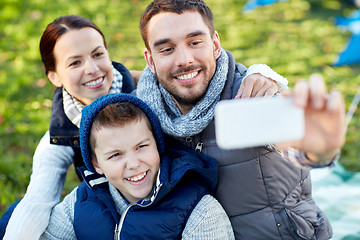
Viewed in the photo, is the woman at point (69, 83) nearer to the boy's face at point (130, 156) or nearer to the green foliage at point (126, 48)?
the boy's face at point (130, 156)

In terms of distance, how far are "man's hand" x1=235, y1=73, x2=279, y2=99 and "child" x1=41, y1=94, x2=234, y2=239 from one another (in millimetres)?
406

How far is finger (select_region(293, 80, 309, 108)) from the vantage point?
133 cm

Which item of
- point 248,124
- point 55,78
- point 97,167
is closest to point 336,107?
point 248,124

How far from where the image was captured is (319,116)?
4.66ft

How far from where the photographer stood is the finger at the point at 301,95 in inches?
52.2

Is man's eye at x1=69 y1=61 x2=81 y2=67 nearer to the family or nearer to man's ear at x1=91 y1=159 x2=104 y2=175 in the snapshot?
the family

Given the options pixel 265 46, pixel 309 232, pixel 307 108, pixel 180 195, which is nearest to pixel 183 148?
pixel 180 195

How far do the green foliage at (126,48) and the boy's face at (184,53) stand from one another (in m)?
1.71

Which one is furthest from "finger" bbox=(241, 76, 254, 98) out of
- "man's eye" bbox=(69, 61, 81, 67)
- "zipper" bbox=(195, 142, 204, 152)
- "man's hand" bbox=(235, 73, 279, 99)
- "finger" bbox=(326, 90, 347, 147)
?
"man's eye" bbox=(69, 61, 81, 67)

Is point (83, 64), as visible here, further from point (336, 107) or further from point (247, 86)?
point (336, 107)

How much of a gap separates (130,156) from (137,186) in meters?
0.16

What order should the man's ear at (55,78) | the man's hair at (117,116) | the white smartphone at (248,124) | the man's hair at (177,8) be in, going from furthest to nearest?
the man's ear at (55,78)
the man's hair at (177,8)
the man's hair at (117,116)
the white smartphone at (248,124)

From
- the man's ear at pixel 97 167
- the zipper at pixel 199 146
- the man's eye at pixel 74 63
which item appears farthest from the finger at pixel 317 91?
the man's eye at pixel 74 63

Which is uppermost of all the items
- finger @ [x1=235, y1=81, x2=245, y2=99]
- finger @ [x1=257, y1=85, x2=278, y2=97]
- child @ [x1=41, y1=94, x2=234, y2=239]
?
finger @ [x1=235, y1=81, x2=245, y2=99]
